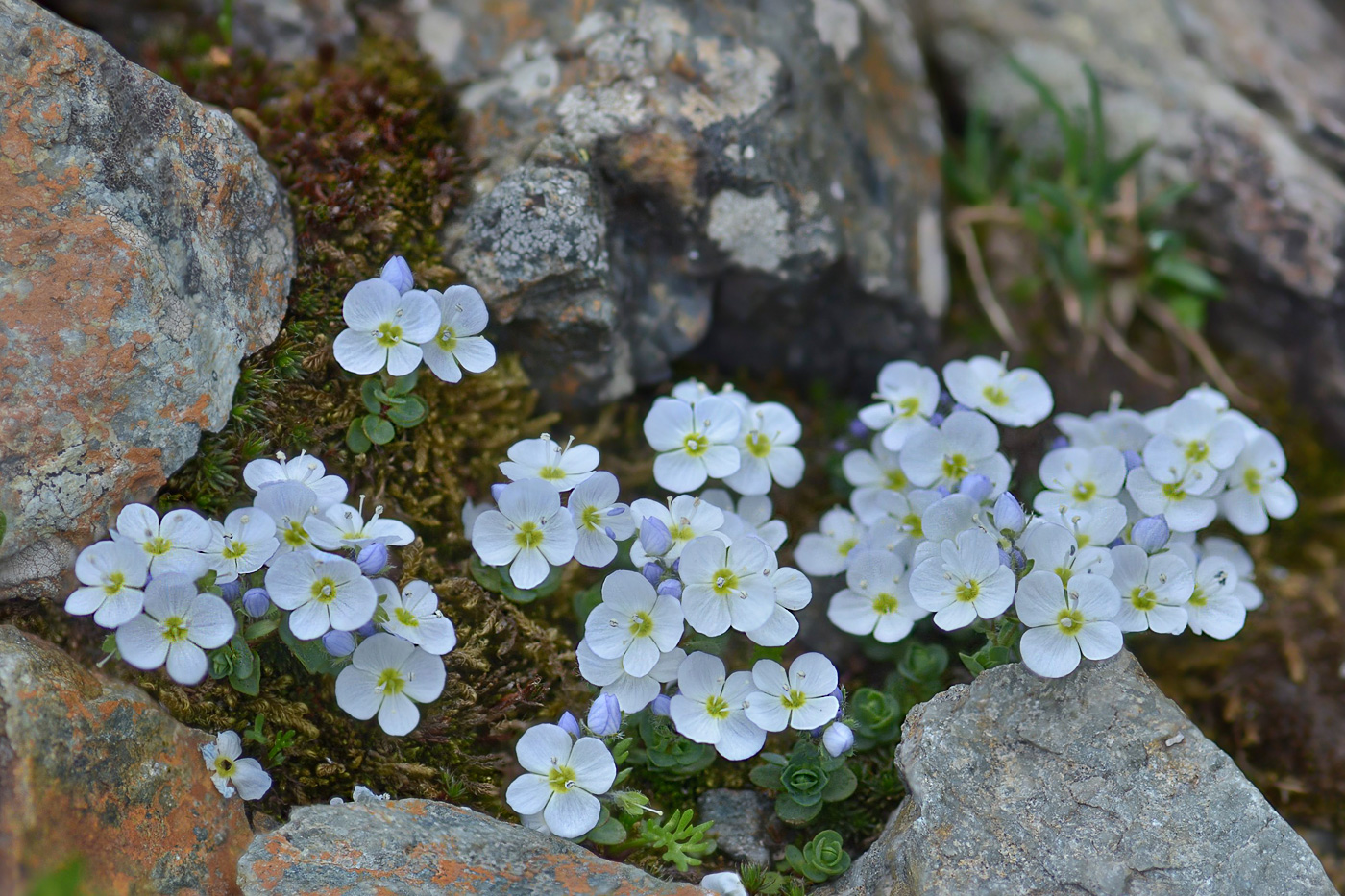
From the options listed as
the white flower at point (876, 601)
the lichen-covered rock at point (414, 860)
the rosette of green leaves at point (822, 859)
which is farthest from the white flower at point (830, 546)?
the lichen-covered rock at point (414, 860)

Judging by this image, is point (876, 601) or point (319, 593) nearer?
point (319, 593)

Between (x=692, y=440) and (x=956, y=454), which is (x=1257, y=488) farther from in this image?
(x=692, y=440)

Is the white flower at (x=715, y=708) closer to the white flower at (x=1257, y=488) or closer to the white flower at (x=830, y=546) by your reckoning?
→ the white flower at (x=830, y=546)

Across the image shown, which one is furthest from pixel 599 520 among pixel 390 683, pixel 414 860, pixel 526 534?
pixel 414 860

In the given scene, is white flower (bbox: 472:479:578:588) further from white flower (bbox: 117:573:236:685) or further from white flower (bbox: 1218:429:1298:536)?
white flower (bbox: 1218:429:1298:536)

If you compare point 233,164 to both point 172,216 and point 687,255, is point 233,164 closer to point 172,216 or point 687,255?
point 172,216
